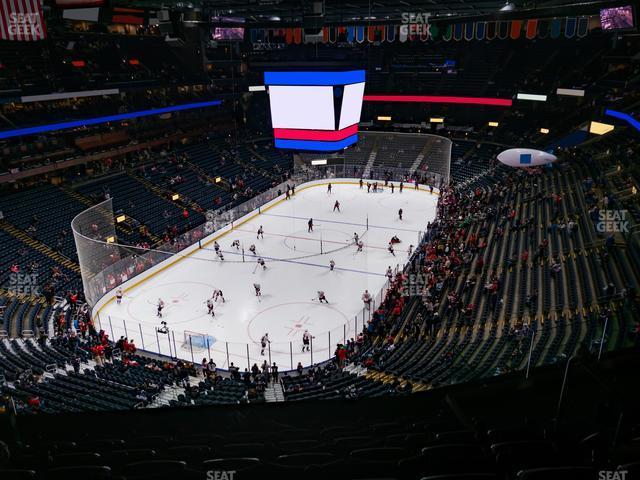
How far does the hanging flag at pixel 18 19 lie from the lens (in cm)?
1334

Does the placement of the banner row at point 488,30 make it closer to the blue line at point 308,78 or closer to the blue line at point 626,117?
the blue line at point 626,117

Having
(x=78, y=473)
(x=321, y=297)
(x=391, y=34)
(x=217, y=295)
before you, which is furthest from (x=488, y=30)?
(x=78, y=473)

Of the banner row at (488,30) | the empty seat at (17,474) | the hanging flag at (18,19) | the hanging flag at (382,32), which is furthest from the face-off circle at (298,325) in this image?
the hanging flag at (382,32)

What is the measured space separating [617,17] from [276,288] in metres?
19.9

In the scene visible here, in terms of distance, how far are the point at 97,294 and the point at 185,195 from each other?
14.4m

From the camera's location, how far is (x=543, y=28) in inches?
1651

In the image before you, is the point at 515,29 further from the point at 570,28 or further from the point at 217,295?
the point at 217,295

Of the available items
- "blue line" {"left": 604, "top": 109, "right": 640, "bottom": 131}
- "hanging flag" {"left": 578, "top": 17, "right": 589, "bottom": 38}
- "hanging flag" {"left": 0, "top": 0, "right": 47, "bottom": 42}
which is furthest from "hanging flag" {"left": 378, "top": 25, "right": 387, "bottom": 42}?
"hanging flag" {"left": 0, "top": 0, "right": 47, "bottom": 42}

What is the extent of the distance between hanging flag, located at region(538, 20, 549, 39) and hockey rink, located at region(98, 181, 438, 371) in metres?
19.3

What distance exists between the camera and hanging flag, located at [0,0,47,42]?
13344 millimetres

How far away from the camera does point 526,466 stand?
3.77 m

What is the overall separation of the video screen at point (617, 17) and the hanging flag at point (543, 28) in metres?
19.8

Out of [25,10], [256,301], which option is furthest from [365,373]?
[25,10]

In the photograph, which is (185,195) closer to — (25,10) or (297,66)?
(297,66)
